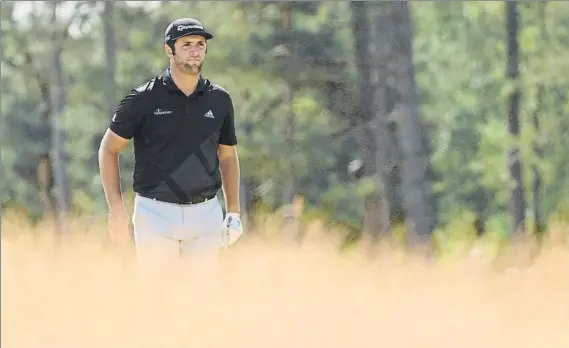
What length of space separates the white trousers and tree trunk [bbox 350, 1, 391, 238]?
812 centimetres

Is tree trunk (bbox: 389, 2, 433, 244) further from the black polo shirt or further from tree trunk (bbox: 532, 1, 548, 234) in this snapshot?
the black polo shirt

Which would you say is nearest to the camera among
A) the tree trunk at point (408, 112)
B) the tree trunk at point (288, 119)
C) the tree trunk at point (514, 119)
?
the tree trunk at point (408, 112)

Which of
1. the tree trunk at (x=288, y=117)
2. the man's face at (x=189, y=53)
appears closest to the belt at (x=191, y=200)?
the man's face at (x=189, y=53)

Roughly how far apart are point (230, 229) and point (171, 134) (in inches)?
27.7

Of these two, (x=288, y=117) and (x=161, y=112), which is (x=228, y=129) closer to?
(x=161, y=112)

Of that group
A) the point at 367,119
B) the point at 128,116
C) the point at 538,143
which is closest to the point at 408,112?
the point at 367,119

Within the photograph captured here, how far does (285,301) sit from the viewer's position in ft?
20.4

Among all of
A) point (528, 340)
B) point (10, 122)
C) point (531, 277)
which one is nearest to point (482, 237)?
point (531, 277)

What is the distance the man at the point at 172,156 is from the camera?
17.8 ft

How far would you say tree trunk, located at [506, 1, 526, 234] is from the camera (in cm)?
2072

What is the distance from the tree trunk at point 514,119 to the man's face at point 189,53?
15793 mm

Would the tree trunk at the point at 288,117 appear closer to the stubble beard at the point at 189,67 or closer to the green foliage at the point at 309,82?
the green foliage at the point at 309,82

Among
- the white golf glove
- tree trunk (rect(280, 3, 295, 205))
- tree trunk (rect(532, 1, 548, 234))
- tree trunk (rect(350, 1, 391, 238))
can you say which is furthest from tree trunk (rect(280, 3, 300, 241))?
the white golf glove

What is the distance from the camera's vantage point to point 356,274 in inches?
301
